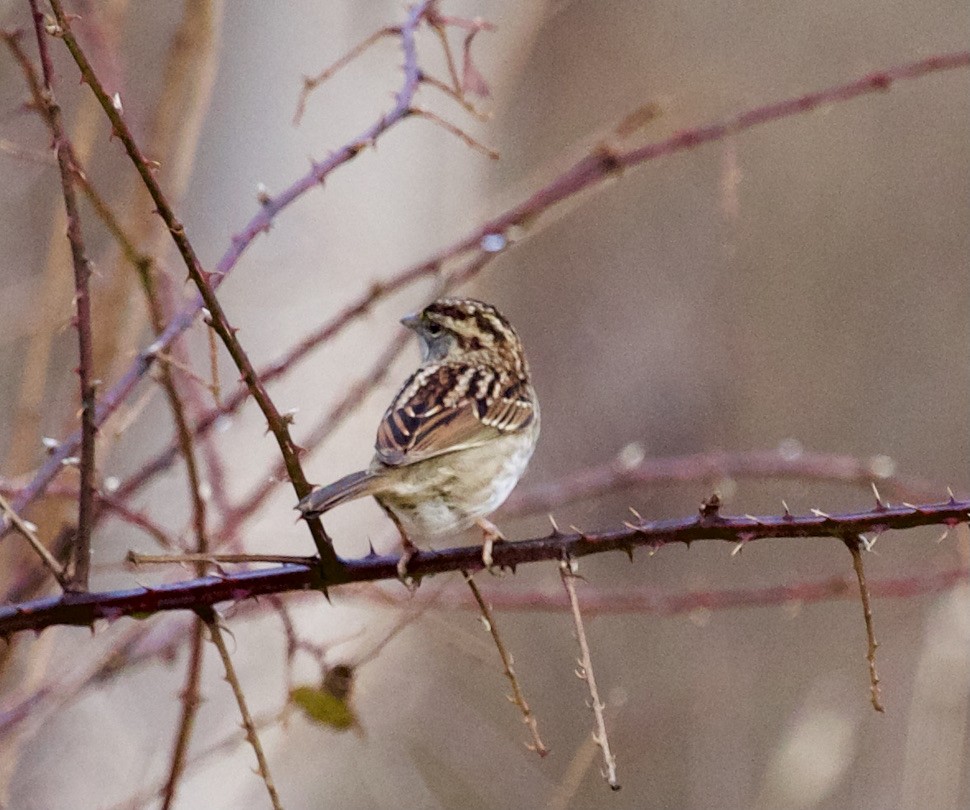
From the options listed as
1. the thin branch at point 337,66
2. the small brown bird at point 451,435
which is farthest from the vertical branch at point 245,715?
the thin branch at point 337,66

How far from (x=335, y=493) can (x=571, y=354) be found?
25.6 feet

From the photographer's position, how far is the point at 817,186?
10.4 metres

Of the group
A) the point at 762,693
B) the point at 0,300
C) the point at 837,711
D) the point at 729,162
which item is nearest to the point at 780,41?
the point at 762,693

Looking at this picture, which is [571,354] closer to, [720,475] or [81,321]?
[720,475]

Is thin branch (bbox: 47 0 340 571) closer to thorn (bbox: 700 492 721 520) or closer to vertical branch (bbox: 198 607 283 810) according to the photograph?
vertical branch (bbox: 198 607 283 810)

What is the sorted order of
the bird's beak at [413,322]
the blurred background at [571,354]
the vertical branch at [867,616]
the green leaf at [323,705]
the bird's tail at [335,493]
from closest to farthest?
1. the vertical branch at [867,616]
2. the bird's tail at [335,493]
3. the green leaf at [323,705]
4. the bird's beak at [413,322]
5. the blurred background at [571,354]

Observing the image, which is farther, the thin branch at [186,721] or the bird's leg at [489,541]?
the bird's leg at [489,541]

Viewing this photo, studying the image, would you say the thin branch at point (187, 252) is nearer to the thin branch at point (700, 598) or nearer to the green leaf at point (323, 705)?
the green leaf at point (323, 705)

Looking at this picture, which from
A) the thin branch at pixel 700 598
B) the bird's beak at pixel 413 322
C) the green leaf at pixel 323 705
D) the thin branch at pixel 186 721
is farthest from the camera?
the bird's beak at pixel 413 322

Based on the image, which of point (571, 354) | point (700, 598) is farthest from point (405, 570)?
point (571, 354)

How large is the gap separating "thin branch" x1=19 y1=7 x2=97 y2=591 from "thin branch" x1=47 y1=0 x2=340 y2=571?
0.09m

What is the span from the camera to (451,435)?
3.46 meters

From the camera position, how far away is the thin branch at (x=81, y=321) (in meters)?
2.05

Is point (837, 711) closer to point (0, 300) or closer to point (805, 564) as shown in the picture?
point (805, 564)
